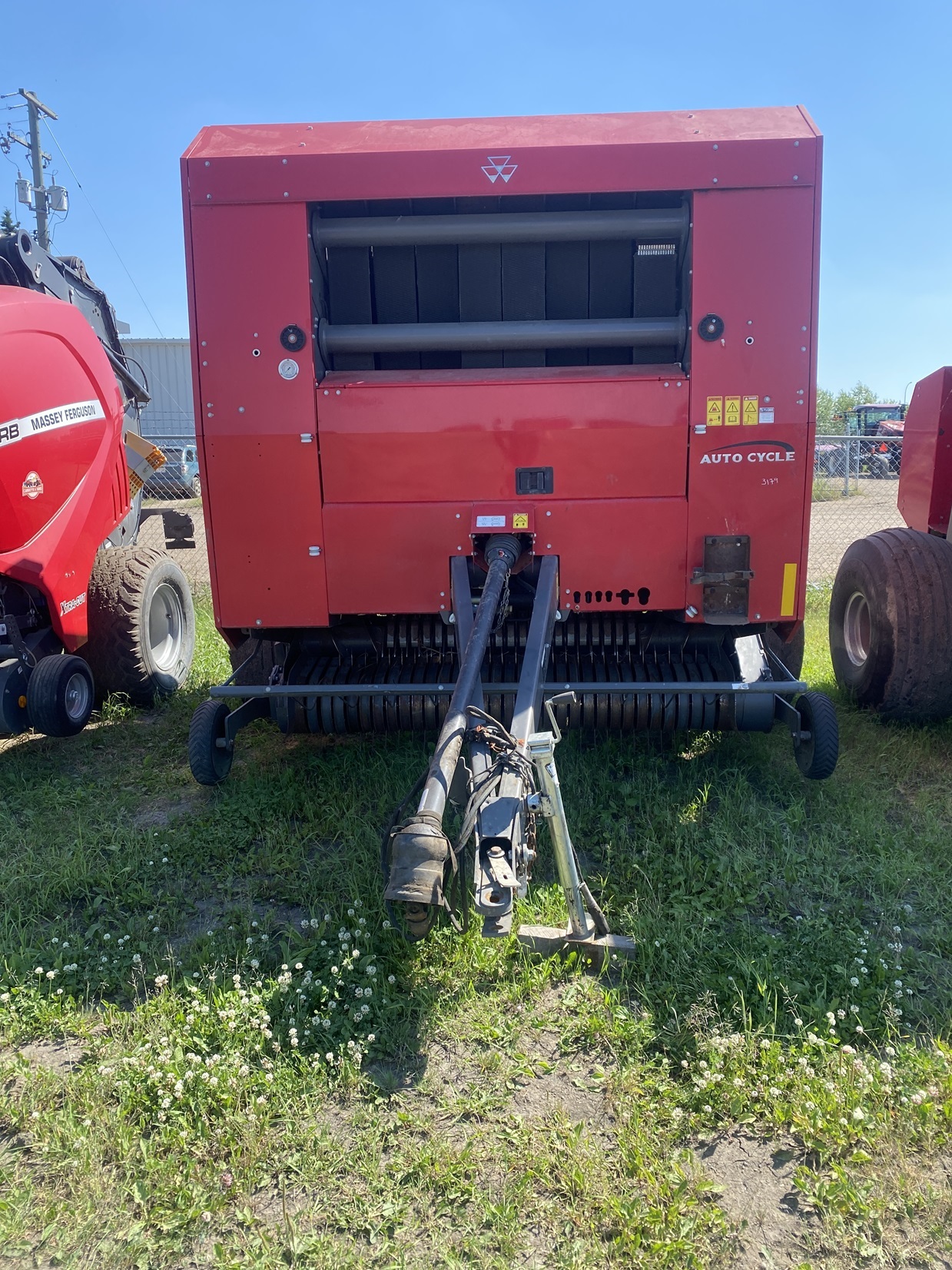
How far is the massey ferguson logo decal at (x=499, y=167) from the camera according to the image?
12.6ft

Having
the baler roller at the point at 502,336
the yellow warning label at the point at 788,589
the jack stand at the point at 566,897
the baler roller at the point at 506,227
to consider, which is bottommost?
the jack stand at the point at 566,897

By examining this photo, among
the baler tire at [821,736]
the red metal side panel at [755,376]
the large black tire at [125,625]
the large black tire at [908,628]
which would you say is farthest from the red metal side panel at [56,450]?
the large black tire at [908,628]

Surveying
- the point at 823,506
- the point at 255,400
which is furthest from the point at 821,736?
the point at 823,506

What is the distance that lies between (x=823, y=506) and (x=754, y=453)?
15.5m

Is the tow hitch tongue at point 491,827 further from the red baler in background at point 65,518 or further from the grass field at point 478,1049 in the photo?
the red baler in background at point 65,518

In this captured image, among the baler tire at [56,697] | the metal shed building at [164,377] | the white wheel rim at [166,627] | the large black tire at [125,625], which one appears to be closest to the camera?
the baler tire at [56,697]

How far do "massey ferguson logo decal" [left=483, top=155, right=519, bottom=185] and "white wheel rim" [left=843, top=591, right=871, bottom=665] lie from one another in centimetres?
292

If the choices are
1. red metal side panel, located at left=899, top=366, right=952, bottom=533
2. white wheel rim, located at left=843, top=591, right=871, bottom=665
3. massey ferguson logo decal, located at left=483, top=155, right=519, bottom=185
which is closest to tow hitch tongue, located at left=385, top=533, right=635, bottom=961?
massey ferguson logo decal, located at left=483, top=155, right=519, bottom=185

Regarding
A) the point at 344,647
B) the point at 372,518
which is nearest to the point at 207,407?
the point at 372,518

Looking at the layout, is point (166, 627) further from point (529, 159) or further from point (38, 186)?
point (38, 186)

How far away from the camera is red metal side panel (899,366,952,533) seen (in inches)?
205

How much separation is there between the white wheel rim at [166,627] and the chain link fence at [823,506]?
0.34 meters

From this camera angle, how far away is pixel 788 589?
13.6ft

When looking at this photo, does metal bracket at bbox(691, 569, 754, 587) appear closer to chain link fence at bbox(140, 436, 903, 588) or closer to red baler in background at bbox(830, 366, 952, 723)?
red baler in background at bbox(830, 366, 952, 723)
